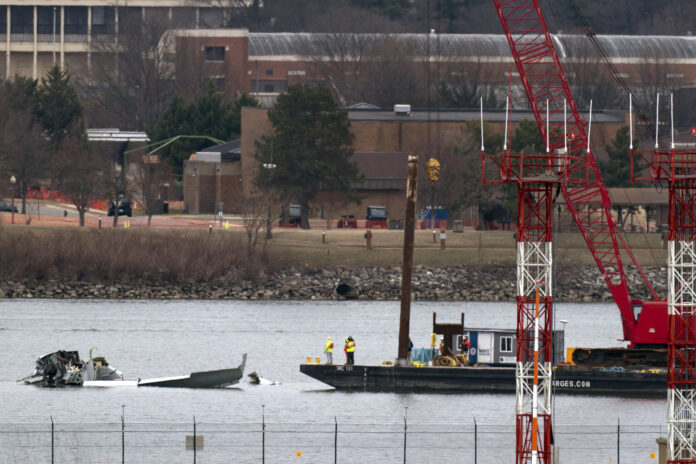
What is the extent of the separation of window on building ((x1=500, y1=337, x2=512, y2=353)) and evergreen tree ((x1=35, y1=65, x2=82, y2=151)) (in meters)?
102

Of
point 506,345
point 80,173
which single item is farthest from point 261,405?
point 80,173

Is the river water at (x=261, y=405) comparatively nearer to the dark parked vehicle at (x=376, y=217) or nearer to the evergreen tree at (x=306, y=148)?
the dark parked vehicle at (x=376, y=217)

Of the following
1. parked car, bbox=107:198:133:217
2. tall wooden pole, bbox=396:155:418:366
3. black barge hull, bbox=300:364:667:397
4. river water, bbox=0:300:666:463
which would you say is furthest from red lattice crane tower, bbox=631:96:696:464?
parked car, bbox=107:198:133:217

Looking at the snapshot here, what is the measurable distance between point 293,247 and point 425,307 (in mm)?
14912

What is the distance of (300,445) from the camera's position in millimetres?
53500

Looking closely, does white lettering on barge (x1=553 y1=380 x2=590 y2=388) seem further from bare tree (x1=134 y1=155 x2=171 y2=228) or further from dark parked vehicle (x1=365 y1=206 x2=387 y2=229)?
dark parked vehicle (x1=365 y1=206 x2=387 y2=229)

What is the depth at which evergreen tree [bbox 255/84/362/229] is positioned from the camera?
456ft

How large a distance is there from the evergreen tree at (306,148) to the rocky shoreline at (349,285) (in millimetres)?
17499

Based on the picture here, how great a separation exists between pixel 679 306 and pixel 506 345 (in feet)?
79.0

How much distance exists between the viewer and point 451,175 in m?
143

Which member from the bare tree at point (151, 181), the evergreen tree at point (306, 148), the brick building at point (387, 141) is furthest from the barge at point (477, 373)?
the brick building at point (387, 141)

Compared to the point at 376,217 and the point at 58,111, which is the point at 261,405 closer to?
the point at 376,217

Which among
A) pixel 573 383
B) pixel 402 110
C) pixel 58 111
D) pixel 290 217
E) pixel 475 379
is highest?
pixel 402 110

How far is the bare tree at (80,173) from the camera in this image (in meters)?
140
